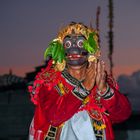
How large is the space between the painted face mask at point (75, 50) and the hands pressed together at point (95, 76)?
0.16 meters

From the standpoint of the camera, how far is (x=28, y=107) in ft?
38.1

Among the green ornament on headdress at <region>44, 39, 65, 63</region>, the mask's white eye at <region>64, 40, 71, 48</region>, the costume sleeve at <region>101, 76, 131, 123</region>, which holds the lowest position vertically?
the costume sleeve at <region>101, 76, 131, 123</region>

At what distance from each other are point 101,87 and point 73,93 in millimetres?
212

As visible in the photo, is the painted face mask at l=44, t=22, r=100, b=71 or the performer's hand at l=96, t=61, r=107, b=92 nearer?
the performer's hand at l=96, t=61, r=107, b=92

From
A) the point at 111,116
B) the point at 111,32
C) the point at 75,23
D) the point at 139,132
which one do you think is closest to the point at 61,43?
the point at 75,23

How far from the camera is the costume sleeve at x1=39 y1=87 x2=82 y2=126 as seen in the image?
337 cm

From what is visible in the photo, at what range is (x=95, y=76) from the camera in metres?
3.40

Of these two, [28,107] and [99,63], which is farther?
[28,107]

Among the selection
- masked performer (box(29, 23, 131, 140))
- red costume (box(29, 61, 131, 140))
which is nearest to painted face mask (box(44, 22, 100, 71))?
masked performer (box(29, 23, 131, 140))

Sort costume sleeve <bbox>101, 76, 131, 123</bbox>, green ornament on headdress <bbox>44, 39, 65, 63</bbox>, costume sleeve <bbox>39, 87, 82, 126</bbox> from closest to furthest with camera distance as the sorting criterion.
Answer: costume sleeve <bbox>39, 87, 82, 126</bbox> → costume sleeve <bbox>101, 76, 131, 123</bbox> → green ornament on headdress <bbox>44, 39, 65, 63</bbox>

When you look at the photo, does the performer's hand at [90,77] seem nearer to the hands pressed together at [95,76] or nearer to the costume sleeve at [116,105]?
the hands pressed together at [95,76]

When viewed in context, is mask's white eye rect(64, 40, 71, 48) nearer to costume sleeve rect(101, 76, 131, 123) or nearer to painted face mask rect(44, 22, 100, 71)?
painted face mask rect(44, 22, 100, 71)

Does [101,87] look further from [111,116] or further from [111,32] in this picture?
[111,32]

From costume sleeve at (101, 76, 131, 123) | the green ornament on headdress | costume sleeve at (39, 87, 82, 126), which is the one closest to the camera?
costume sleeve at (39, 87, 82, 126)
